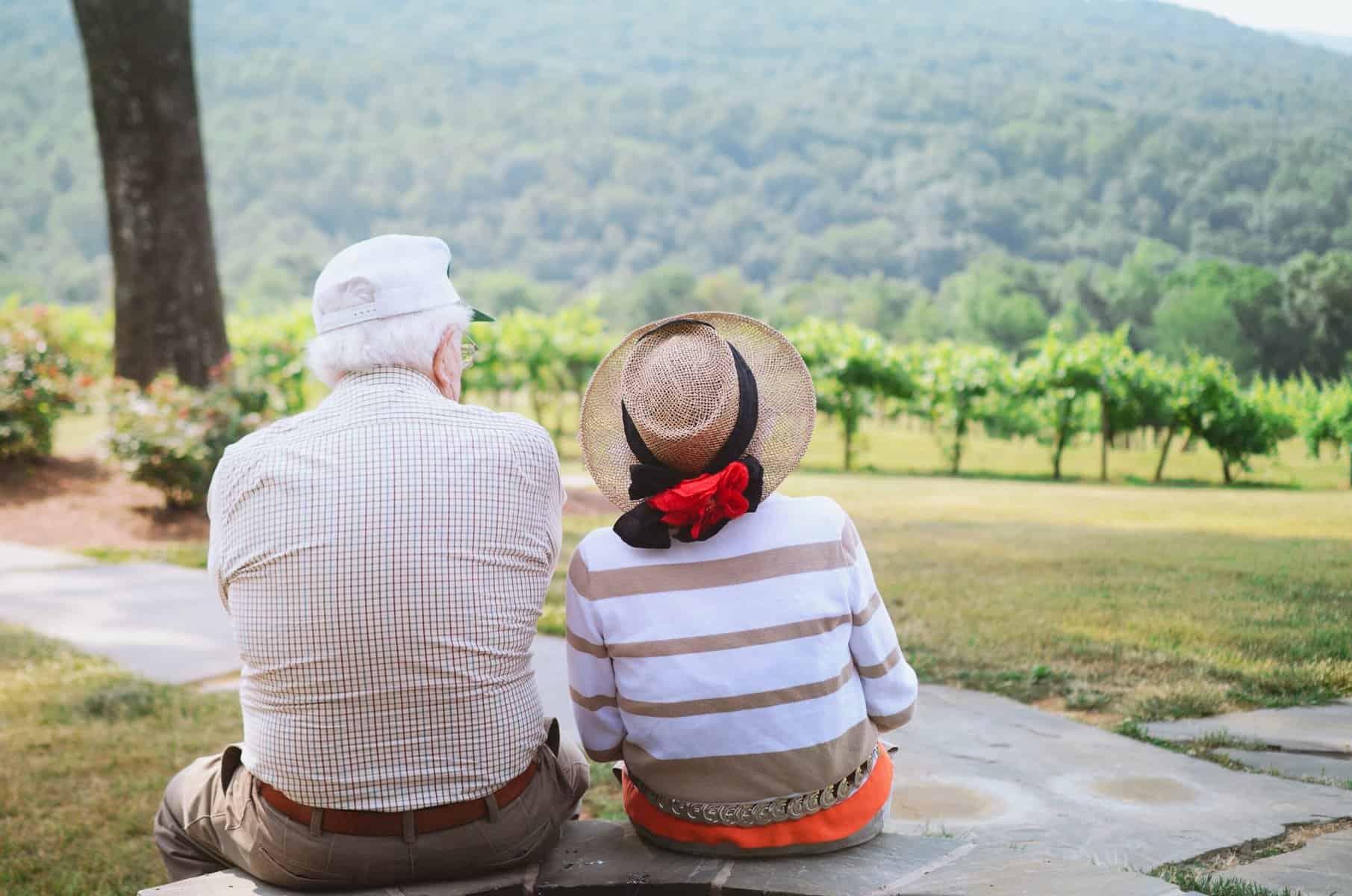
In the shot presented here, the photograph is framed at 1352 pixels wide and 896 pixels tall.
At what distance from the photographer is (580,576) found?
225cm

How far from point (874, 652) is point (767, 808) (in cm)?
35

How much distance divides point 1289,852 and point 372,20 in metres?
70.7

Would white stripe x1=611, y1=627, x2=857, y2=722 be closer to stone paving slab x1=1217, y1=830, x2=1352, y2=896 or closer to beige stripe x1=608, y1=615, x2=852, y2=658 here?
beige stripe x1=608, y1=615, x2=852, y2=658

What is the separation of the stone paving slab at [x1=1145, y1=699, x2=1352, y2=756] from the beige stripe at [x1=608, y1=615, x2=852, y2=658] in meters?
1.79

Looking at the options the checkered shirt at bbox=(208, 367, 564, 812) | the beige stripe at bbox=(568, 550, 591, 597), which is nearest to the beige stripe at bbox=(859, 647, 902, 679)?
the beige stripe at bbox=(568, 550, 591, 597)

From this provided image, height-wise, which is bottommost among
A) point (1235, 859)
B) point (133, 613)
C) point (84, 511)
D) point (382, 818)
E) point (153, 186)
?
point (84, 511)

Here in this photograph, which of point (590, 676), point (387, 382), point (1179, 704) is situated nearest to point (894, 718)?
point (590, 676)

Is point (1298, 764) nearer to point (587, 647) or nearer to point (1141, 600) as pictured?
point (1141, 600)

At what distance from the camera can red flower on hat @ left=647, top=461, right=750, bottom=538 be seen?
2057 mm

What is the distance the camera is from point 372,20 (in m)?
66.5

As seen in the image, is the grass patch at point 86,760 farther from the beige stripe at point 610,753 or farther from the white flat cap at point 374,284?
the white flat cap at point 374,284

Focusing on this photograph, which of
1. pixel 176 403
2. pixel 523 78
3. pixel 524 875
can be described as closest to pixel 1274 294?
pixel 524 875

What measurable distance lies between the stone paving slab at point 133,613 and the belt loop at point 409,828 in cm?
324

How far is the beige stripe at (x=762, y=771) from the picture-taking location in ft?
7.18
